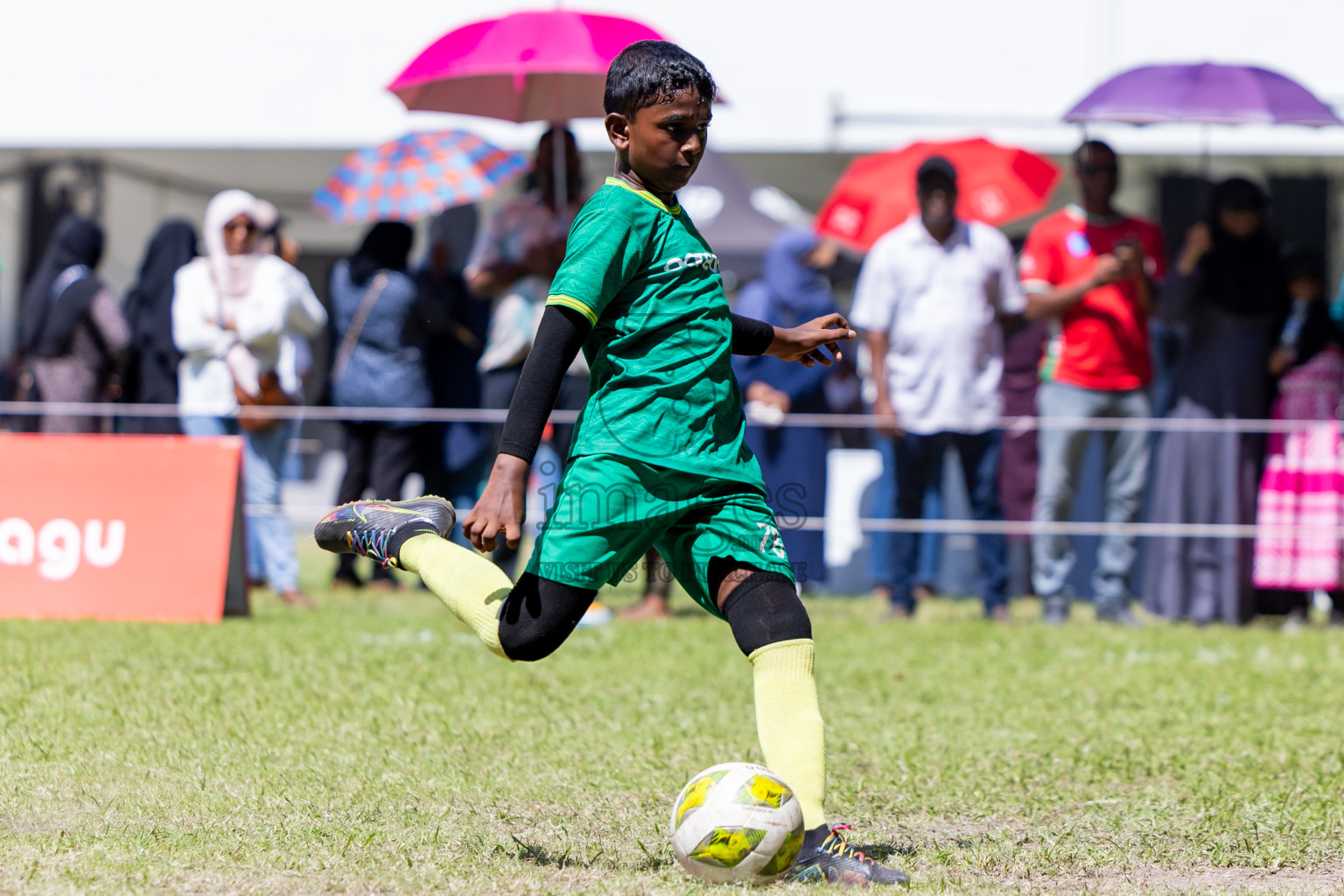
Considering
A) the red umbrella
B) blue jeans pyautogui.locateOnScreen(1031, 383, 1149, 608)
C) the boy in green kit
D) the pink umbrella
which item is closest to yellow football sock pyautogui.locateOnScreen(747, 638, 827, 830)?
the boy in green kit

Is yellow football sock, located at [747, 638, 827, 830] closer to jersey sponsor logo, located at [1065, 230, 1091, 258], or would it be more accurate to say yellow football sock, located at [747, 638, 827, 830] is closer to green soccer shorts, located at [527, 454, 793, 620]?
green soccer shorts, located at [527, 454, 793, 620]

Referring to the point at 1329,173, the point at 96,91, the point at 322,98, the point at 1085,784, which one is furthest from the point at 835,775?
the point at 96,91

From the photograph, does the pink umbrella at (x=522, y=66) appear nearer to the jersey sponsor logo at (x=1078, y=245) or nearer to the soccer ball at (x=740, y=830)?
the jersey sponsor logo at (x=1078, y=245)

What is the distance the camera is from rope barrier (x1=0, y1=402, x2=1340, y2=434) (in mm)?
9297

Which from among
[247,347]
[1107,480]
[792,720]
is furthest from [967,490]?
[792,720]

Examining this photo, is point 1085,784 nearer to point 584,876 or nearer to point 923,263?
point 584,876

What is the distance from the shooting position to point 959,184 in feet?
35.5

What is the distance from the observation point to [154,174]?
14.0 metres

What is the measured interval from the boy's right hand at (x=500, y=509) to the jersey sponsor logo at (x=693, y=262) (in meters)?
0.61

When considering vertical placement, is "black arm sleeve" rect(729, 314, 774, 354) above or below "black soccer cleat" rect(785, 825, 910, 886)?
above

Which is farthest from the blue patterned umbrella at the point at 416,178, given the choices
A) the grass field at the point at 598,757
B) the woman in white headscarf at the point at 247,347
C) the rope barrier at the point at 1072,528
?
the grass field at the point at 598,757

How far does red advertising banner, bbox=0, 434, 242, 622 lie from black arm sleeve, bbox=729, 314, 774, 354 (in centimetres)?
486

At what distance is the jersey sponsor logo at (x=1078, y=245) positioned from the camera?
30.8 ft

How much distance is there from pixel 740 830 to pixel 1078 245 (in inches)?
255
